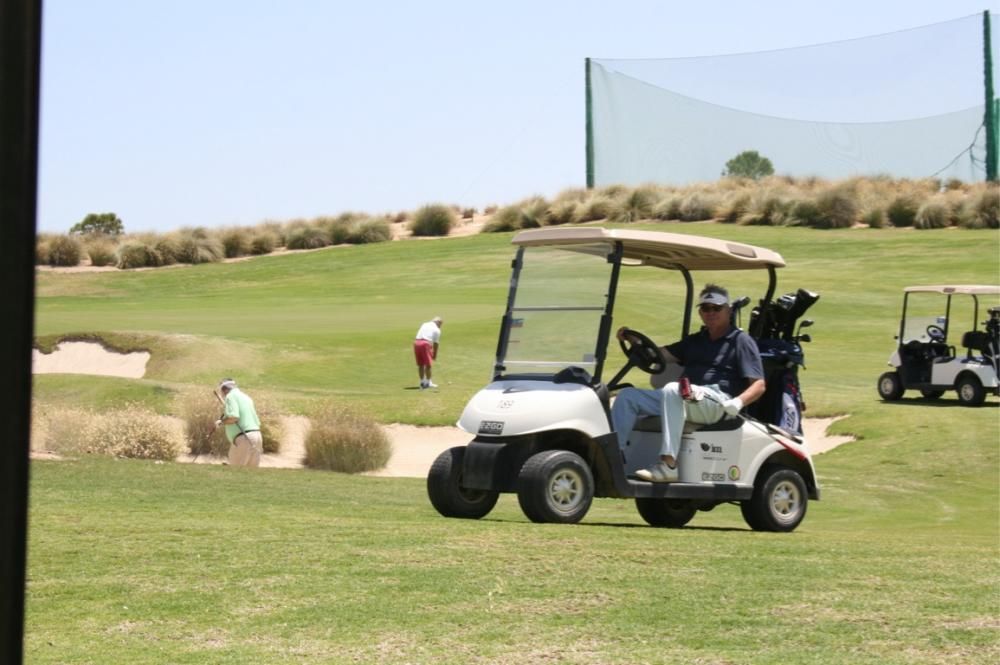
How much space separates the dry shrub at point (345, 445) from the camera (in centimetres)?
1984

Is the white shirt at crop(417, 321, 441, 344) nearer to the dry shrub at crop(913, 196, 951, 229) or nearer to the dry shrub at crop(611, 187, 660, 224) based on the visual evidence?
the dry shrub at crop(611, 187, 660, 224)

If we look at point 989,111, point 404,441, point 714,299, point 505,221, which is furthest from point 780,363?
point 505,221

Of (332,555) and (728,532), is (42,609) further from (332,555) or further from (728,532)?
(728,532)

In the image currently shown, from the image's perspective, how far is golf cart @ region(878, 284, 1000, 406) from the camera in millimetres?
25422

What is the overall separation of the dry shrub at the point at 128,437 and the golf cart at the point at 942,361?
12.9m

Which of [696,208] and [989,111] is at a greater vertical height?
[989,111]

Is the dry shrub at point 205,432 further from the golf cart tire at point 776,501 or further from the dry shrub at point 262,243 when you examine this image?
the dry shrub at point 262,243

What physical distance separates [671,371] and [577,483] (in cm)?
142

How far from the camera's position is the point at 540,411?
388 inches

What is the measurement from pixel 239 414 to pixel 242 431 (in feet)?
0.93

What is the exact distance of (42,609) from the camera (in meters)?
6.26

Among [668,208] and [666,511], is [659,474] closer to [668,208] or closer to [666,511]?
[666,511]

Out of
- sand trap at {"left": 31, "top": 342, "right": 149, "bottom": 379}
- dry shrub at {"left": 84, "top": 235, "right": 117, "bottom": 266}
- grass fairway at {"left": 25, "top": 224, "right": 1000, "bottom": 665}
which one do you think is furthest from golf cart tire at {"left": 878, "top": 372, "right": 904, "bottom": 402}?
dry shrub at {"left": 84, "top": 235, "right": 117, "bottom": 266}

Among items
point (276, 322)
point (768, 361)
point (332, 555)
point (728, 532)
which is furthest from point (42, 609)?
point (276, 322)
